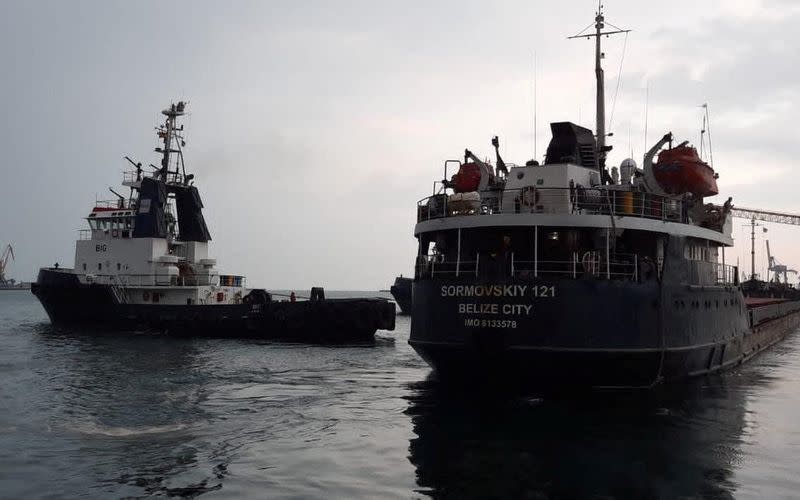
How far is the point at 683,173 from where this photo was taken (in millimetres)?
22703

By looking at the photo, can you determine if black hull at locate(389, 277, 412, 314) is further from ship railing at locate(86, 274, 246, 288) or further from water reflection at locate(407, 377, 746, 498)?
water reflection at locate(407, 377, 746, 498)

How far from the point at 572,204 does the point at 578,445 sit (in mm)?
8315

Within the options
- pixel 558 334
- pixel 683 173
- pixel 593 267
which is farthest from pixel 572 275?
pixel 683 173

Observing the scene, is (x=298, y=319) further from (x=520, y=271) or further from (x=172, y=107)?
(x=520, y=271)

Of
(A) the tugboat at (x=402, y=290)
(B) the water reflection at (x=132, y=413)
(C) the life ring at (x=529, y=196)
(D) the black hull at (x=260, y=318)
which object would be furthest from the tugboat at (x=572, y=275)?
(A) the tugboat at (x=402, y=290)

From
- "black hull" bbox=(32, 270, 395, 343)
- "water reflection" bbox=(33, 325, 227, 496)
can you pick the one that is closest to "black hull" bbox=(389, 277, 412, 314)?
"black hull" bbox=(32, 270, 395, 343)

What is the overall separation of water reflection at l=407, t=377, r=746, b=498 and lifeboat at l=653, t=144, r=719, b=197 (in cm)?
754

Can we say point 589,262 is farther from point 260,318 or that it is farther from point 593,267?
point 260,318

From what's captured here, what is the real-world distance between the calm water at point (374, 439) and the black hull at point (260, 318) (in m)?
15.3

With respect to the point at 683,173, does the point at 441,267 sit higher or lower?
lower

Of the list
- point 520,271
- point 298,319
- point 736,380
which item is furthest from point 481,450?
point 298,319

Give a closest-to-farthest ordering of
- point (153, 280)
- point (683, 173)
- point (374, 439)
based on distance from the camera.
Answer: point (374, 439), point (683, 173), point (153, 280)

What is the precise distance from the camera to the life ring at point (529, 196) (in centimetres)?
1933

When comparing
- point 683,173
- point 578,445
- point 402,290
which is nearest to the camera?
point 578,445
